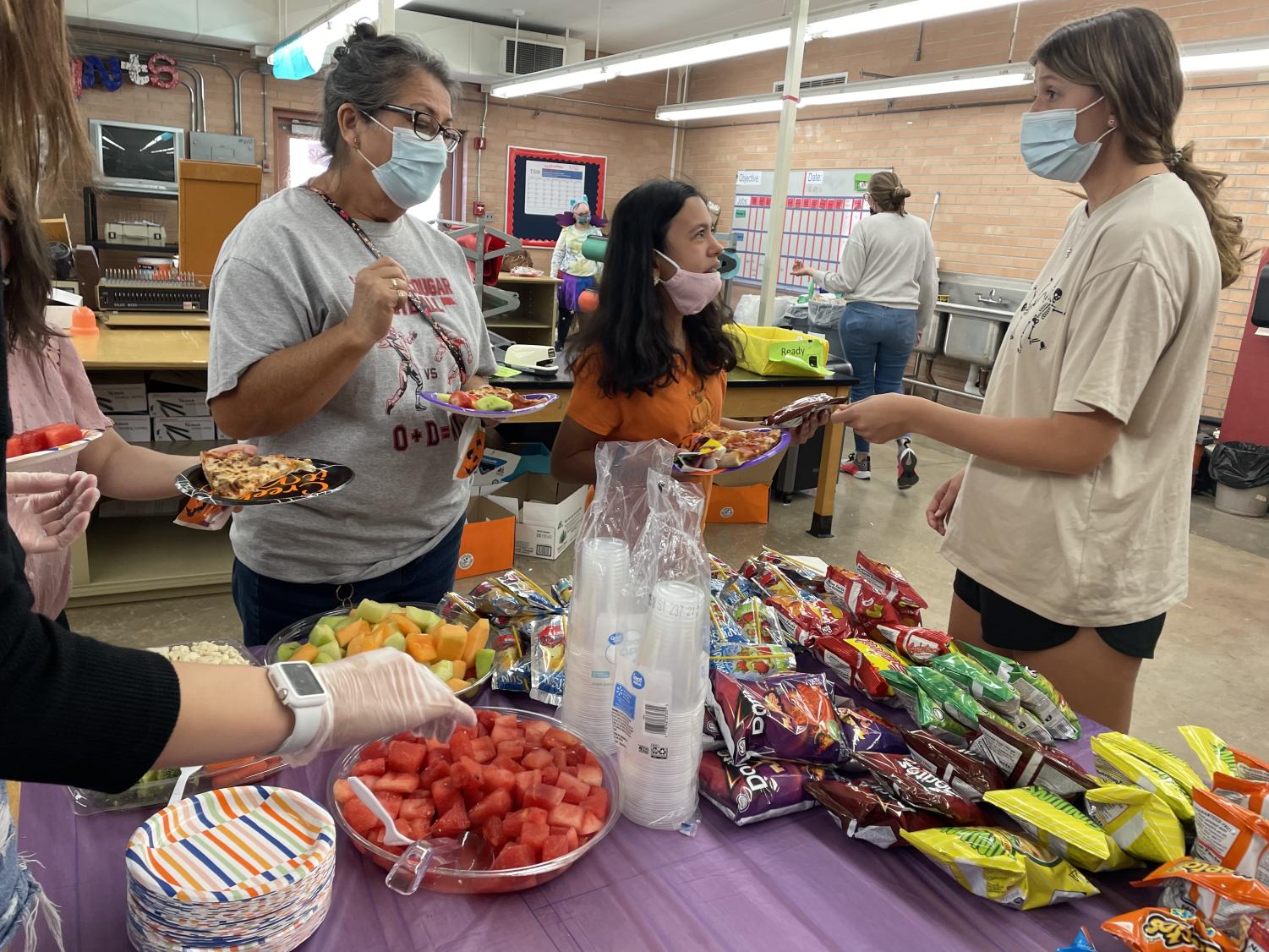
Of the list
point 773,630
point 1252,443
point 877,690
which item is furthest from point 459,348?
point 1252,443

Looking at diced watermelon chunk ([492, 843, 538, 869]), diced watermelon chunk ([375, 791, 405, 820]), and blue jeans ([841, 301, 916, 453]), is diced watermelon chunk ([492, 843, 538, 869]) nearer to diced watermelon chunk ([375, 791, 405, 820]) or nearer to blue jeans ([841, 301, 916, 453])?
diced watermelon chunk ([375, 791, 405, 820])

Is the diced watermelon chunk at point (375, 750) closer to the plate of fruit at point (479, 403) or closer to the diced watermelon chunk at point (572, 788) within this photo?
the diced watermelon chunk at point (572, 788)

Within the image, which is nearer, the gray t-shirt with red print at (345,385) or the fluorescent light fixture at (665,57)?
the gray t-shirt with red print at (345,385)

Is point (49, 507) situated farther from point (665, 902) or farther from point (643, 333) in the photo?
point (643, 333)

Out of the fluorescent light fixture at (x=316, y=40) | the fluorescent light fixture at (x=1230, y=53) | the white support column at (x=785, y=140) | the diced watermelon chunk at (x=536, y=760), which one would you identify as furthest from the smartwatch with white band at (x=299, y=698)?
the fluorescent light fixture at (x=316, y=40)

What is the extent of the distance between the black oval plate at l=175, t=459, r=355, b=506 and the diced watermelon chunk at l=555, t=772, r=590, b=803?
568 millimetres

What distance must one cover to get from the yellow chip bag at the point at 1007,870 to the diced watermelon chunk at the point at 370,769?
2.18 ft

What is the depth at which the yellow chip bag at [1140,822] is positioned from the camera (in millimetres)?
1032

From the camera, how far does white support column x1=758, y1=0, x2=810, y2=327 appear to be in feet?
15.5

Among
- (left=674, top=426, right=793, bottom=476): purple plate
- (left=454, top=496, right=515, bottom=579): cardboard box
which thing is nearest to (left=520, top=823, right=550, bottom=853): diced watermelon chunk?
(left=674, top=426, right=793, bottom=476): purple plate

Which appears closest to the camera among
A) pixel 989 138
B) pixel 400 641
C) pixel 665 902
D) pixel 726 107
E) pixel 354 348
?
pixel 665 902

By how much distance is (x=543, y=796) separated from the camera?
1.05 m

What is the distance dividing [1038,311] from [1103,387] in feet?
0.81

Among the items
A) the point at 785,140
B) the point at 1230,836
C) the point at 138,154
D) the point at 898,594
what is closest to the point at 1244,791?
the point at 1230,836
